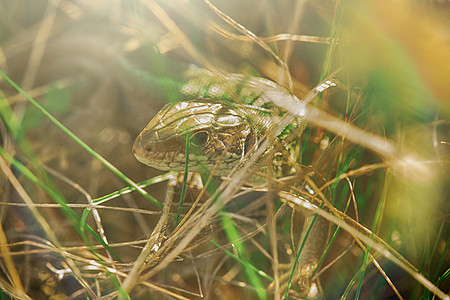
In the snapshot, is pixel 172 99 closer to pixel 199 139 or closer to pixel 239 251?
pixel 199 139

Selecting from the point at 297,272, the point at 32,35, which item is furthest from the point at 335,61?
the point at 32,35

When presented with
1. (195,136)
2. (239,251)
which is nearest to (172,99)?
(195,136)

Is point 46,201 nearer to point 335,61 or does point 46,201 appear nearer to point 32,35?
point 32,35

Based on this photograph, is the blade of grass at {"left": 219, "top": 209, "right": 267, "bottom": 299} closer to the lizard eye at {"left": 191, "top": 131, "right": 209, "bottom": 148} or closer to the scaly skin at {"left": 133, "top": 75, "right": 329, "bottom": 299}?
the scaly skin at {"left": 133, "top": 75, "right": 329, "bottom": 299}

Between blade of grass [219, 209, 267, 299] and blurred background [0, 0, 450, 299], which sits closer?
blade of grass [219, 209, 267, 299]

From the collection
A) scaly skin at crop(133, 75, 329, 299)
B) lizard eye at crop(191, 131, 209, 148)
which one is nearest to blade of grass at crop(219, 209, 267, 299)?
scaly skin at crop(133, 75, 329, 299)

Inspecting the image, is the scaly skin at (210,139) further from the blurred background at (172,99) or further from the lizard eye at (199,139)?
the blurred background at (172,99)
